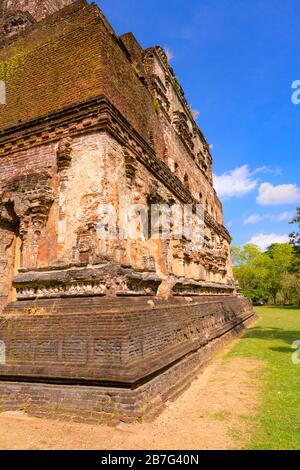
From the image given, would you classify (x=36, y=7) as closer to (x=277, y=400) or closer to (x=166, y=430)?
(x=166, y=430)

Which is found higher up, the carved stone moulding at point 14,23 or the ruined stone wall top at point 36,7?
the ruined stone wall top at point 36,7

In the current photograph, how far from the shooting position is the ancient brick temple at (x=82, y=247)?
15.8 ft

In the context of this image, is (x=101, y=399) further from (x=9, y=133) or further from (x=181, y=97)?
(x=181, y=97)

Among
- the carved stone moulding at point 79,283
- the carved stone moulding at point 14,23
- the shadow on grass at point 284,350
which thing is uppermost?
the carved stone moulding at point 14,23

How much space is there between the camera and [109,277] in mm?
5855

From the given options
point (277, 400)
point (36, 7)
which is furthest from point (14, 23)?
point (277, 400)

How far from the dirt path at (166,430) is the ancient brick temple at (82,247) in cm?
23

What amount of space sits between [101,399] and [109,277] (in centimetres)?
199

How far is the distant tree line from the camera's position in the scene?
4609cm

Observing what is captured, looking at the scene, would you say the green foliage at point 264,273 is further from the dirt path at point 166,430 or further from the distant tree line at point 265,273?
the dirt path at point 166,430

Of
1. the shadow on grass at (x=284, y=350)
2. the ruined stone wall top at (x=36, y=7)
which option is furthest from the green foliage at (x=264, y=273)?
the ruined stone wall top at (x=36, y=7)

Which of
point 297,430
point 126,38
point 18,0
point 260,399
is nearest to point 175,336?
point 260,399

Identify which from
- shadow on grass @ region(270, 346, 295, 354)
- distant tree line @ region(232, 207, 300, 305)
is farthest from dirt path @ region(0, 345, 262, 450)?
distant tree line @ region(232, 207, 300, 305)

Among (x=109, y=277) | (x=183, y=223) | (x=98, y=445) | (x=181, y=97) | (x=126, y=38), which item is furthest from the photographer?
(x=181, y=97)
